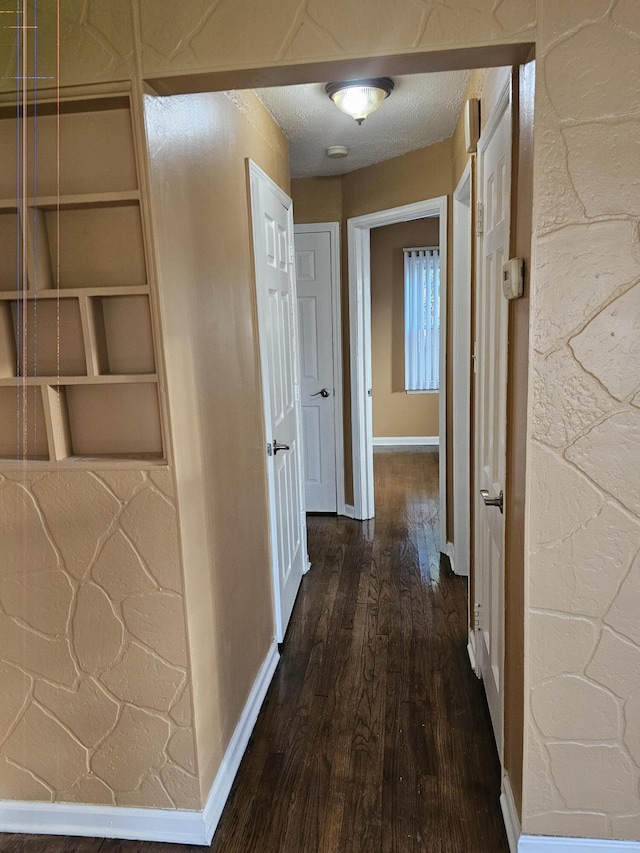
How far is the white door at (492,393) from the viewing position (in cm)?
167

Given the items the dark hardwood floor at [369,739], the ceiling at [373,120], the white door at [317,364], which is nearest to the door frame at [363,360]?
the white door at [317,364]

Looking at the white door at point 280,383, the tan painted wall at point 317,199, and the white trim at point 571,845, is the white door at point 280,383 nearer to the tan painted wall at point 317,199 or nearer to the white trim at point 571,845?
the tan painted wall at point 317,199

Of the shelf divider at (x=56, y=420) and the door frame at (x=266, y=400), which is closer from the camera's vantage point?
the shelf divider at (x=56, y=420)

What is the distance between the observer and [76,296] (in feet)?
4.65

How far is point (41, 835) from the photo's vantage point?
1662mm

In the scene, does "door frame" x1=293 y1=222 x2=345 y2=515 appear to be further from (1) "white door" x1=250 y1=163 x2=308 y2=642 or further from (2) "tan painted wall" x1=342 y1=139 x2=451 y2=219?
(1) "white door" x1=250 y1=163 x2=308 y2=642

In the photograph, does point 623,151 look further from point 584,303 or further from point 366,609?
point 366,609

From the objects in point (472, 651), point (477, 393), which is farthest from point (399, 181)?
point (472, 651)

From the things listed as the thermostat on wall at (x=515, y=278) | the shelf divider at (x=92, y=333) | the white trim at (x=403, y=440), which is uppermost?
the thermostat on wall at (x=515, y=278)

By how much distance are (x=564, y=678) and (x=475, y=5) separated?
1549 mm

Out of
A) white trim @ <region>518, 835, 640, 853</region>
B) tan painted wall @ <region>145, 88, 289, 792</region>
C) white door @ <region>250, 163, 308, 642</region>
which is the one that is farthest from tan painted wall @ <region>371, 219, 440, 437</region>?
white trim @ <region>518, 835, 640, 853</region>

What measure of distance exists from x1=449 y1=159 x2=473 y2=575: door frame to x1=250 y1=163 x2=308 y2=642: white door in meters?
0.86

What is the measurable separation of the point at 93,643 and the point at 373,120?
2.53 m

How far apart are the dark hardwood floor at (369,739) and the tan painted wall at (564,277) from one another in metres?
0.38
